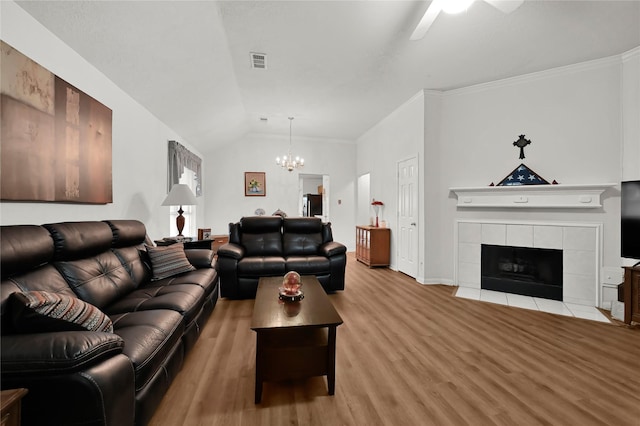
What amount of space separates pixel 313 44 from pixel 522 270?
3942 millimetres

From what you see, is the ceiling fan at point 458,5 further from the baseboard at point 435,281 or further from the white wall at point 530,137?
the baseboard at point 435,281

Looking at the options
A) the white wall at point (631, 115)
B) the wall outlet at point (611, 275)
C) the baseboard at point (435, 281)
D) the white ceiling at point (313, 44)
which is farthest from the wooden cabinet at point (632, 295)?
the white ceiling at point (313, 44)

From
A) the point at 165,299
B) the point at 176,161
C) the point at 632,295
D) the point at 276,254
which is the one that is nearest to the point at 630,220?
the point at 632,295

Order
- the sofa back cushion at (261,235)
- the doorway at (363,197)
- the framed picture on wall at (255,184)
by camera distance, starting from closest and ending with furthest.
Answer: the sofa back cushion at (261,235), the framed picture on wall at (255,184), the doorway at (363,197)

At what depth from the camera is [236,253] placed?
3.37 meters

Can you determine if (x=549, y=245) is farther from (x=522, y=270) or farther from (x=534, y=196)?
(x=534, y=196)

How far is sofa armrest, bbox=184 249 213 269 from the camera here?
296 cm

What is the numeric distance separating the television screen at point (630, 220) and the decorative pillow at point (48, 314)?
4.43m

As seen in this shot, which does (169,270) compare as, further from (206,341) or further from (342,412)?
(342,412)

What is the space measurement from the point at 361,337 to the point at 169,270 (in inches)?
75.8

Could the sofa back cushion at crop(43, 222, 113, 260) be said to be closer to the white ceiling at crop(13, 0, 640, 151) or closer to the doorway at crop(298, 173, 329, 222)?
the white ceiling at crop(13, 0, 640, 151)

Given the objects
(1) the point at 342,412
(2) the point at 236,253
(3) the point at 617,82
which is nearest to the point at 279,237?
(2) the point at 236,253

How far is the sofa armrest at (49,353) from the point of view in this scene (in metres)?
0.99

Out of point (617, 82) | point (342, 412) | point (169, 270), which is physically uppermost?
point (617, 82)
